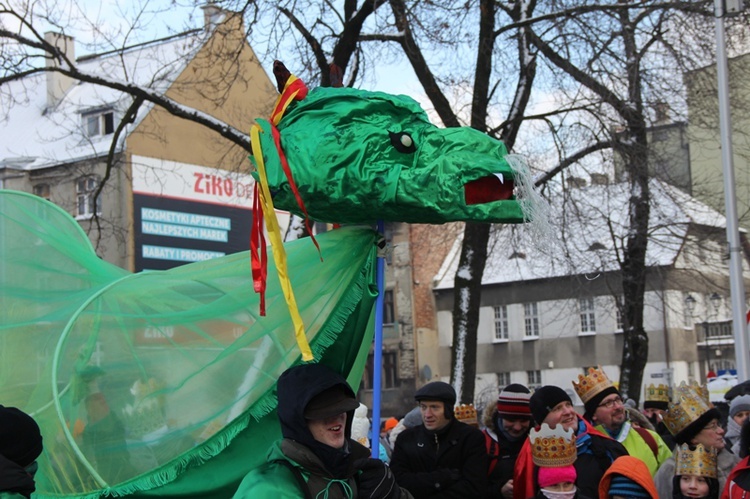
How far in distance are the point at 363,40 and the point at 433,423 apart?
6237mm

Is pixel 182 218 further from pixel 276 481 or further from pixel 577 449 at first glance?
pixel 276 481

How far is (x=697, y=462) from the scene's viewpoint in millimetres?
5238

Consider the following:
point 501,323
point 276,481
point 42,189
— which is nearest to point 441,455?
point 276,481

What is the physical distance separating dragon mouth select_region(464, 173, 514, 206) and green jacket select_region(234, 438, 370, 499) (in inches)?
47.1

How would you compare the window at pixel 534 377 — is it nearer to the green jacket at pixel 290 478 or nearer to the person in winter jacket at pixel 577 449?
the person in winter jacket at pixel 577 449

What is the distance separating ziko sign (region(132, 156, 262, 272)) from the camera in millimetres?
33281

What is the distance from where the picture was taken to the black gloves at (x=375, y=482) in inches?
157

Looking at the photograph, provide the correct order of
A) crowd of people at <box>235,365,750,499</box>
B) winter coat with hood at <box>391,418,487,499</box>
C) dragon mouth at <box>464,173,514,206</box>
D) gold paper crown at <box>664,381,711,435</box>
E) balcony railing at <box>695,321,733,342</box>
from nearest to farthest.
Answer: crowd of people at <box>235,365,750,499</box> < dragon mouth at <box>464,173,514,206</box> < gold paper crown at <box>664,381,711,435</box> < winter coat with hood at <box>391,418,487,499</box> < balcony railing at <box>695,321,733,342</box>

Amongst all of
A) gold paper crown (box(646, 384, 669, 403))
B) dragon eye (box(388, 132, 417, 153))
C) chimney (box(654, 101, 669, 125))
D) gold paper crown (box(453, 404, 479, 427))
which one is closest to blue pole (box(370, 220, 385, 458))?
dragon eye (box(388, 132, 417, 153))

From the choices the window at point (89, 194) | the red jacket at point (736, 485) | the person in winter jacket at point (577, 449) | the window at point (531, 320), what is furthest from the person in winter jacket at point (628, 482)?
the window at point (531, 320)

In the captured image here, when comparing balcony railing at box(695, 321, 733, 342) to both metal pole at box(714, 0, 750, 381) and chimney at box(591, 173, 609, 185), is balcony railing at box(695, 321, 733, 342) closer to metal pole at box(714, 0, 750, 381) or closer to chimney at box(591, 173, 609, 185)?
chimney at box(591, 173, 609, 185)

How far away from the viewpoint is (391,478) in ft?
13.4

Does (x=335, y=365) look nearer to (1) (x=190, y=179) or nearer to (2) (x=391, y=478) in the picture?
(2) (x=391, y=478)

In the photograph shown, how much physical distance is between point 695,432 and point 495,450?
178 cm
